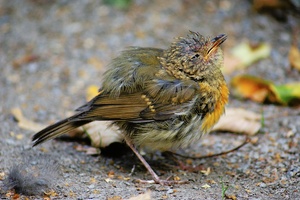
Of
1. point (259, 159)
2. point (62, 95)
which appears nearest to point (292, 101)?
point (259, 159)

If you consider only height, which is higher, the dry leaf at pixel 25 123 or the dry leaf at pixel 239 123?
the dry leaf at pixel 25 123

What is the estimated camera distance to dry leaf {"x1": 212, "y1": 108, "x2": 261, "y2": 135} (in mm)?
5297

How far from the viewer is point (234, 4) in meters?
7.31

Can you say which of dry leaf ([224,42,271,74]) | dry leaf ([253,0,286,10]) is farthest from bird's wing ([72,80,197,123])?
dry leaf ([253,0,286,10])

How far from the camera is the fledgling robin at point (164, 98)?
4.43 metres

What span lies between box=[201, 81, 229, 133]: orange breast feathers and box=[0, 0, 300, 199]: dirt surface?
440 millimetres

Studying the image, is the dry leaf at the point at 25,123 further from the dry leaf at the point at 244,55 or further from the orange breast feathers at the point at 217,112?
the dry leaf at the point at 244,55

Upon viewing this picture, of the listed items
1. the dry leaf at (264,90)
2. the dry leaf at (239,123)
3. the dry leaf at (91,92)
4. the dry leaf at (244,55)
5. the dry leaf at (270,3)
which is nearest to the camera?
the dry leaf at (239,123)

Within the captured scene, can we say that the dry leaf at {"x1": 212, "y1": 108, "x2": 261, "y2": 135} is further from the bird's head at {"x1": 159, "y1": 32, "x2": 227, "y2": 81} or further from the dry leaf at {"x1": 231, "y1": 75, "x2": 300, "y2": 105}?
the bird's head at {"x1": 159, "y1": 32, "x2": 227, "y2": 81}

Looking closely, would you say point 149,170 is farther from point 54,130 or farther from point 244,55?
point 244,55

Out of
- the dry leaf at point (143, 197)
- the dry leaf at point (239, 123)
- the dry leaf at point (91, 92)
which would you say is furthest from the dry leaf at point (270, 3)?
the dry leaf at point (143, 197)

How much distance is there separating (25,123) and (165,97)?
1.77 m

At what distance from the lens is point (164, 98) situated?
4.46 meters

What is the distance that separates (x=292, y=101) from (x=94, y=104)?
7.66ft
